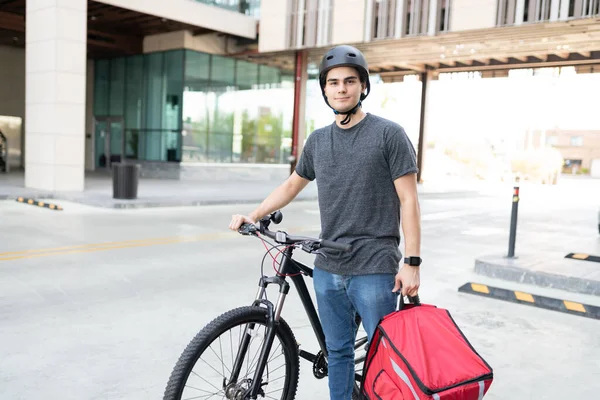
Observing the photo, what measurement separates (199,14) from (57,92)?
321 inches

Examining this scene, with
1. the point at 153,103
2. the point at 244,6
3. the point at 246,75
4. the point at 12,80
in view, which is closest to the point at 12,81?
the point at 12,80

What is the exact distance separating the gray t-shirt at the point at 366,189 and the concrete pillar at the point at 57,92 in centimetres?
1635

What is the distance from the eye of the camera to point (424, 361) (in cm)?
236

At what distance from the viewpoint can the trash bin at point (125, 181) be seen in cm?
1499

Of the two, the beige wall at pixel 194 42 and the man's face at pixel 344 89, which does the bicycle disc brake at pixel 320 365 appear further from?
the beige wall at pixel 194 42

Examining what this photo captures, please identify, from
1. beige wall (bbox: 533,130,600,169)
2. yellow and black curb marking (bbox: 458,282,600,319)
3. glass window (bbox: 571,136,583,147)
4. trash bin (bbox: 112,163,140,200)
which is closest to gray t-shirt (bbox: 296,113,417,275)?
yellow and black curb marking (bbox: 458,282,600,319)

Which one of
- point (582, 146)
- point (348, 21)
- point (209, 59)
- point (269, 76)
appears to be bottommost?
point (582, 146)

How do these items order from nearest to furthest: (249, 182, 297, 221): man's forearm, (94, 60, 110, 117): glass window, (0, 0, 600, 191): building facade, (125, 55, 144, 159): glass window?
(249, 182, 297, 221): man's forearm → (0, 0, 600, 191): building facade → (125, 55, 144, 159): glass window → (94, 60, 110, 117): glass window

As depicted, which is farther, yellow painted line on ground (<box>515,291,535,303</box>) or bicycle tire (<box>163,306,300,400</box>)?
yellow painted line on ground (<box>515,291,535,303</box>)

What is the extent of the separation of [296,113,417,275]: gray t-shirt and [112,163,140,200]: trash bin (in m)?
13.0

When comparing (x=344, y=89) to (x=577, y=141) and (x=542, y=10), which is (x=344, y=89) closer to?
(x=542, y=10)

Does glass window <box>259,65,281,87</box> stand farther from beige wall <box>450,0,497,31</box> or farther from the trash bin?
the trash bin

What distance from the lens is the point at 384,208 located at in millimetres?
2816

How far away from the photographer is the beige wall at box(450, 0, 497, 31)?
18750 mm
